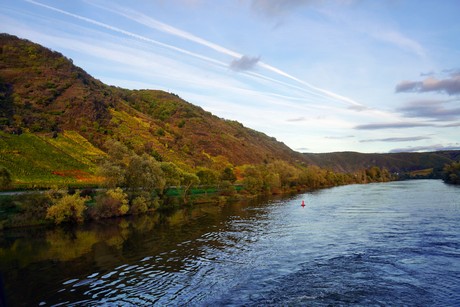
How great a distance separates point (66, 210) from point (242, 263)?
32.4 m

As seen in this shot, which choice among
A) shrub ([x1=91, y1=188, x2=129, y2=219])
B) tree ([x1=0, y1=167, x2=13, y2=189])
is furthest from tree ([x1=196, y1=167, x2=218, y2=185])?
tree ([x1=0, y1=167, x2=13, y2=189])

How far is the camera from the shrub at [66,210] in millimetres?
47500

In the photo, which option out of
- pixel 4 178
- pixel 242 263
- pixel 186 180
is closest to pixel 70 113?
pixel 186 180

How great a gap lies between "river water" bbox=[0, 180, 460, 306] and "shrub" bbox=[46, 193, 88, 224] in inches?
130

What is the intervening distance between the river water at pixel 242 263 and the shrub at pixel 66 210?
3.31 m

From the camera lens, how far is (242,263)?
91.1ft

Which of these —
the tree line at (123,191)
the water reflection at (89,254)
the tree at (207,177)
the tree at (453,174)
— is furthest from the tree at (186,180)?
the tree at (453,174)

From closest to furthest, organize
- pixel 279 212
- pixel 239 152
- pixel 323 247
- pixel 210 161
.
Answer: pixel 323 247 → pixel 279 212 → pixel 210 161 → pixel 239 152

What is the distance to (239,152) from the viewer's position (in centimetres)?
18888

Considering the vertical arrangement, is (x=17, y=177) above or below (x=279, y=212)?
above

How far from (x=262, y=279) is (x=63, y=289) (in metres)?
13.7

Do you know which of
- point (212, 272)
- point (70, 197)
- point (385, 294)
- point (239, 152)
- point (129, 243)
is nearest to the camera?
point (385, 294)

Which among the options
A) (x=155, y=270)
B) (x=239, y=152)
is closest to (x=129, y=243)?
(x=155, y=270)

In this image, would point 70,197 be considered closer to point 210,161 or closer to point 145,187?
point 145,187
